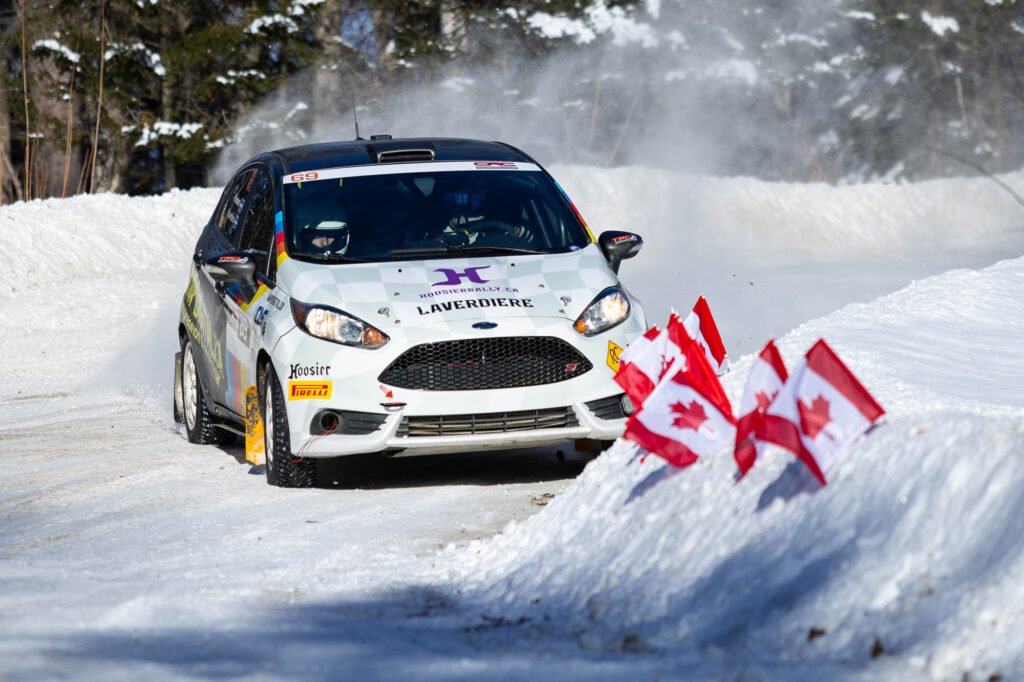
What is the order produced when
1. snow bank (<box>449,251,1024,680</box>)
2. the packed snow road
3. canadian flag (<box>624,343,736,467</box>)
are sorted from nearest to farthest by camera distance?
snow bank (<box>449,251,1024,680</box>)
the packed snow road
canadian flag (<box>624,343,736,467</box>)

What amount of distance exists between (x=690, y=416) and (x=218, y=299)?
413 cm

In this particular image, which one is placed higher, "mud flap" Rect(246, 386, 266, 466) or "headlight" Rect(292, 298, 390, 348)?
"headlight" Rect(292, 298, 390, 348)

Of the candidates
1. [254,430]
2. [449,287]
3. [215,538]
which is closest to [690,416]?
[215,538]

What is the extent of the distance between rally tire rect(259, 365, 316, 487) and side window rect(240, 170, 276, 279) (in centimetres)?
64

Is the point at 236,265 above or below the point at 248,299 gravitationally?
above

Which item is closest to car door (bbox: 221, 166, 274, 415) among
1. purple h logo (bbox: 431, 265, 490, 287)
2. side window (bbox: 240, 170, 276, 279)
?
side window (bbox: 240, 170, 276, 279)

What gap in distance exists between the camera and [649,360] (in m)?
6.48

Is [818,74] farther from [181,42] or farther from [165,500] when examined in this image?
[165,500]

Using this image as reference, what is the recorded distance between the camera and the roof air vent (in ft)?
29.1

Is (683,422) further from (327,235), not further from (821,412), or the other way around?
(327,235)

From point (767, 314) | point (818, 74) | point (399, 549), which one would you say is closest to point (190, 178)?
point (818, 74)

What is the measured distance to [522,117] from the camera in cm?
3759

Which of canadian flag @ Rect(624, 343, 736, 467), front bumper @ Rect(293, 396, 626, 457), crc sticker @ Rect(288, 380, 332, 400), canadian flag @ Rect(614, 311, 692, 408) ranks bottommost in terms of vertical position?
front bumper @ Rect(293, 396, 626, 457)

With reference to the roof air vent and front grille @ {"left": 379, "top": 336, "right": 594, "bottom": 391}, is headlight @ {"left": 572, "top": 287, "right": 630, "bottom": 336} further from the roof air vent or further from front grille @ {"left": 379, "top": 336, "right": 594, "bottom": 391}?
the roof air vent
